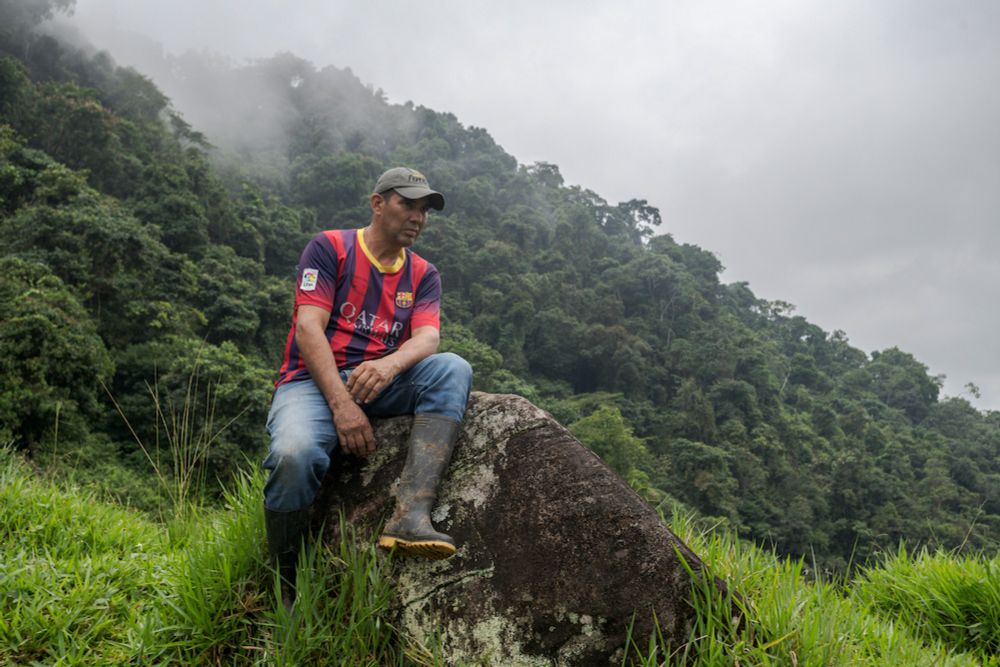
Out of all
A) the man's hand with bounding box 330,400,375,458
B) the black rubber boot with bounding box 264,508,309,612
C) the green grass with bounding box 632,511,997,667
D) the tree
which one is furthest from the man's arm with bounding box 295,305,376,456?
the tree

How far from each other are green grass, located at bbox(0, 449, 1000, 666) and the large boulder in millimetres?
87

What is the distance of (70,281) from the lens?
19.7 m

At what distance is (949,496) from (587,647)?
41401 mm

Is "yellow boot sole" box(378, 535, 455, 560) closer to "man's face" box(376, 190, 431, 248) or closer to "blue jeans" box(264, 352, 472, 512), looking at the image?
"blue jeans" box(264, 352, 472, 512)

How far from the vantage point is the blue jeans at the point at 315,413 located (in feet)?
7.39

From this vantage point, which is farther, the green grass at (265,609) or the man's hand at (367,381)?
the man's hand at (367,381)

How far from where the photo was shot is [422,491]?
7.55 feet

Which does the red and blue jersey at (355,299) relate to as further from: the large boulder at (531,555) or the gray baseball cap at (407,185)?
the large boulder at (531,555)

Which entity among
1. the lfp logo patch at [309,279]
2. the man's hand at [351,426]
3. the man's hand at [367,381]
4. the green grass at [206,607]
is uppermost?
the lfp logo patch at [309,279]

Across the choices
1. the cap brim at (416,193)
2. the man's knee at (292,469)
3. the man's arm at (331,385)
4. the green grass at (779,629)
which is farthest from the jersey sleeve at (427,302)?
the green grass at (779,629)

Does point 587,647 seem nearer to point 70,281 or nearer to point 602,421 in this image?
point 70,281

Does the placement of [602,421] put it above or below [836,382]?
below

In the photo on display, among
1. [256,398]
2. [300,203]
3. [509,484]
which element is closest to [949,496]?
[256,398]

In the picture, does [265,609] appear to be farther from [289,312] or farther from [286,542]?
[289,312]
